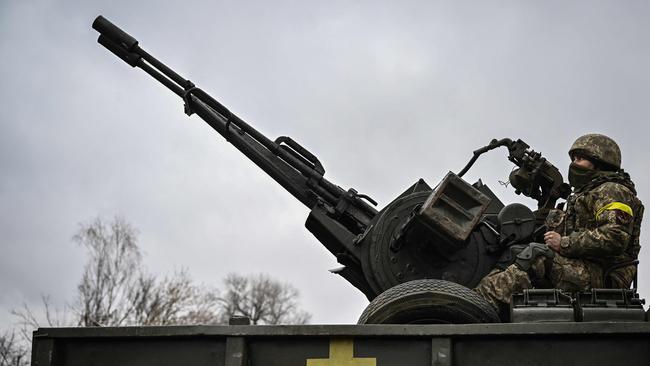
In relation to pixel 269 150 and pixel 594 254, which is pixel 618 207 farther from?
pixel 269 150

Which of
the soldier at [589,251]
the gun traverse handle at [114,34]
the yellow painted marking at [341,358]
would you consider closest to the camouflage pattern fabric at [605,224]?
the soldier at [589,251]

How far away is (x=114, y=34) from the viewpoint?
897 centimetres

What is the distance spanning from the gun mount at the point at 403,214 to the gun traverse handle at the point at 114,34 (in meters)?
0.43

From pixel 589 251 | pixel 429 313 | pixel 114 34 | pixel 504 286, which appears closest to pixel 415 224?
pixel 504 286

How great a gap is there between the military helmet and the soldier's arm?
1.41ft

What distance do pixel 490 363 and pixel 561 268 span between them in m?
1.57

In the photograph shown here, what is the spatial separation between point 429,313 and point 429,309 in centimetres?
2

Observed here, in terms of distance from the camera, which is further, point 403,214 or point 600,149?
point 403,214

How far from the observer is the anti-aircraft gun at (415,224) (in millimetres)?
5152

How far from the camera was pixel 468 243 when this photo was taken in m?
6.56

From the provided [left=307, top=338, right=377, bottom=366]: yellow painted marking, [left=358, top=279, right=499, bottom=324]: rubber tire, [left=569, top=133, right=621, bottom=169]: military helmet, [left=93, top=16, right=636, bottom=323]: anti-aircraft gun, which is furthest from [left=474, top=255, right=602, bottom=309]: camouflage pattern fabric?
[left=307, top=338, right=377, bottom=366]: yellow painted marking

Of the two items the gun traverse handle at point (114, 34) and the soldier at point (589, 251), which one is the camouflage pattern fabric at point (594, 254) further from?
the gun traverse handle at point (114, 34)

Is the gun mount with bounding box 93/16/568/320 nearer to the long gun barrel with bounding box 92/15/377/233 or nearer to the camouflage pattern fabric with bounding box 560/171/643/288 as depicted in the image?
the long gun barrel with bounding box 92/15/377/233

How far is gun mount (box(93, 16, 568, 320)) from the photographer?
246 inches
